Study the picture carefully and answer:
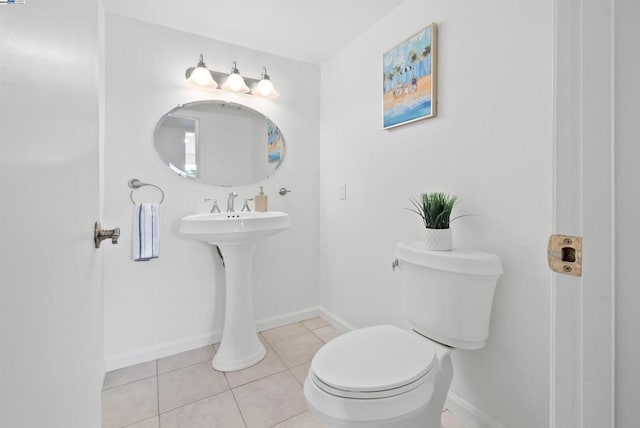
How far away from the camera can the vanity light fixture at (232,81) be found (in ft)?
6.03

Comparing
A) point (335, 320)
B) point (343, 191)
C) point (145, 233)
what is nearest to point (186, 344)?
point (145, 233)

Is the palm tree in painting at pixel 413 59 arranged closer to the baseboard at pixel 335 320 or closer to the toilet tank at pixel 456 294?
the toilet tank at pixel 456 294

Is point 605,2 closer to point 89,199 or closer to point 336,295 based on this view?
point 89,199

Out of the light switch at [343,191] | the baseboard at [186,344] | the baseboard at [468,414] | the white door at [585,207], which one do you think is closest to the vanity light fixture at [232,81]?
the light switch at [343,191]

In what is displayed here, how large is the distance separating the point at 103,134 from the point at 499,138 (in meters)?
2.08

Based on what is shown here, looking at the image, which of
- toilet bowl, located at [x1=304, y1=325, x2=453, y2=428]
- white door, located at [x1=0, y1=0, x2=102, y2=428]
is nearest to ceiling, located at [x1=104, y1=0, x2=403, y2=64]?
white door, located at [x1=0, y1=0, x2=102, y2=428]

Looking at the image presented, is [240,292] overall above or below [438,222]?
below

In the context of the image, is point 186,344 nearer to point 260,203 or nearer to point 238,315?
point 238,315

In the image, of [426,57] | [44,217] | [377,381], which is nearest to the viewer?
[44,217]

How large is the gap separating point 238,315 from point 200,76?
1554 mm

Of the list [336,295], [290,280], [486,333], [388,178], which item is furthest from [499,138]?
[290,280]

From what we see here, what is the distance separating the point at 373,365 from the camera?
95cm

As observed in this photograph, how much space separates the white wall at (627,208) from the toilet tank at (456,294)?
2.29ft

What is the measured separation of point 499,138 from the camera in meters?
1.17
